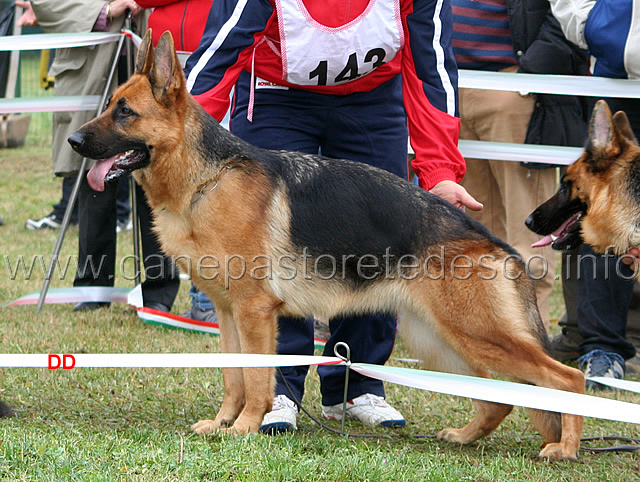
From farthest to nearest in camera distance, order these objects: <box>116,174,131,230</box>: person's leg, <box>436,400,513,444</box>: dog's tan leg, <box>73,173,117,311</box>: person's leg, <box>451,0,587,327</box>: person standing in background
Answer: <box>116,174,131,230</box>: person's leg → <box>73,173,117,311</box>: person's leg → <box>451,0,587,327</box>: person standing in background → <box>436,400,513,444</box>: dog's tan leg

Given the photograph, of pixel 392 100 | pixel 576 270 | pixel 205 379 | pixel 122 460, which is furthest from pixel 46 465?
pixel 576 270

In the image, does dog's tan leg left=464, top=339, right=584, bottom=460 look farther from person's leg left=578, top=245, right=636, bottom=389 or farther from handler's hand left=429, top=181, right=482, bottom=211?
person's leg left=578, top=245, right=636, bottom=389

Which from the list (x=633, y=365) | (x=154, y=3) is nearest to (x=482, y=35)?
(x=154, y=3)

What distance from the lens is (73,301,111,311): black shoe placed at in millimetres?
6180

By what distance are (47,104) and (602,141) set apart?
4.20 meters

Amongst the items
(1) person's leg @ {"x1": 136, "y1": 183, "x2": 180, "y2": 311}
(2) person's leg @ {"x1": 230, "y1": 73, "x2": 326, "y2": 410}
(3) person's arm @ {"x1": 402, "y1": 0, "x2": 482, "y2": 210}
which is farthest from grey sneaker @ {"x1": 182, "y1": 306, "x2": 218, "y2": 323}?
(3) person's arm @ {"x1": 402, "y1": 0, "x2": 482, "y2": 210}

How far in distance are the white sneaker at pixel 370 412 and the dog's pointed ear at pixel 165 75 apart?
6.10ft

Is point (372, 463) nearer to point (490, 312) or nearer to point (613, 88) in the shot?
point (490, 312)

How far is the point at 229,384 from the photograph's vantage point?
365 cm

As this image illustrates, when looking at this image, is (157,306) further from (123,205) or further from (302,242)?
(123,205)

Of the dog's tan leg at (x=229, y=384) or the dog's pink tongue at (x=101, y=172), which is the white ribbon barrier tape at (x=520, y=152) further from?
the dog's pink tongue at (x=101, y=172)

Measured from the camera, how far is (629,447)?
360 centimetres

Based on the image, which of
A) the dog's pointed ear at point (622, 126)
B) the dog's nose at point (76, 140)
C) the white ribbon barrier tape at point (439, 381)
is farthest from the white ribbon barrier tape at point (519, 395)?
the dog's nose at point (76, 140)

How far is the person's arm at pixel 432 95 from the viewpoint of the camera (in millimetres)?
3787
